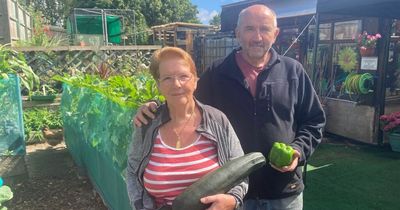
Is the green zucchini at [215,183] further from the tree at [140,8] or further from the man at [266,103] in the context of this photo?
the tree at [140,8]

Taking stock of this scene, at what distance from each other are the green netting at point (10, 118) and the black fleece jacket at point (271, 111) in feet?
11.6

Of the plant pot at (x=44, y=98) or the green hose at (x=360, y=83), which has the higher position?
the green hose at (x=360, y=83)

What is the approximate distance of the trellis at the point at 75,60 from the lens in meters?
8.42

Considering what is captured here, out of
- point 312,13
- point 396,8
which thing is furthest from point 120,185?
point 312,13

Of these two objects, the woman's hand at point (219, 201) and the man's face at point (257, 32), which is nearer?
the woman's hand at point (219, 201)

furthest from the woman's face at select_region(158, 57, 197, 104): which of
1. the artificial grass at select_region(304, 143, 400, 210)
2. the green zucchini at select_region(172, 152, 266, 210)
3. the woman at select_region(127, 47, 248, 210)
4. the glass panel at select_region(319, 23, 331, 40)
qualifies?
the glass panel at select_region(319, 23, 331, 40)

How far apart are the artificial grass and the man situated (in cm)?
204

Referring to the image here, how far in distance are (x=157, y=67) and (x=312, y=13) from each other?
708 centimetres


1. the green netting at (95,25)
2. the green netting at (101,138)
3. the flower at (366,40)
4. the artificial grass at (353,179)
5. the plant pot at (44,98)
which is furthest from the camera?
the green netting at (95,25)

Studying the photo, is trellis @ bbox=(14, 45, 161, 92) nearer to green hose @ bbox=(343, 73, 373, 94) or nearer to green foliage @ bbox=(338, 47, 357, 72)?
green foliage @ bbox=(338, 47, 357, 72)

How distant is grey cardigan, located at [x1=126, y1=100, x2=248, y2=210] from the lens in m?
1.66

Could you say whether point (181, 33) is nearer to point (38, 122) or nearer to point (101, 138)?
point (38, 122)

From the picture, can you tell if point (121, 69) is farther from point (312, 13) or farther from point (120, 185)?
point (120, 185)

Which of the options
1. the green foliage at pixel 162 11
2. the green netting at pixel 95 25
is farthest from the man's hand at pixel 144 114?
the green foliage at pixel 162 11
